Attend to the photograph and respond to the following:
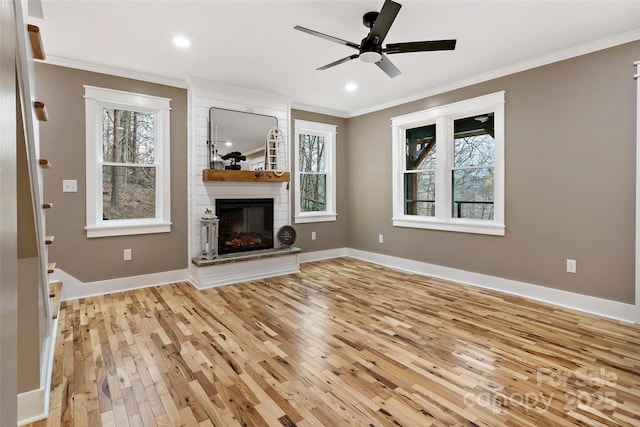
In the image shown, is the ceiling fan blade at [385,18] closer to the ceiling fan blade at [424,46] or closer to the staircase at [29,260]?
the ceiling fan blade at [424,46]

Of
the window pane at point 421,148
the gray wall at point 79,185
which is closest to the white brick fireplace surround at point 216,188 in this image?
the gray wall at point 79,185

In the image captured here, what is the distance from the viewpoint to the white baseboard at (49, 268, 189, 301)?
370 centimetres

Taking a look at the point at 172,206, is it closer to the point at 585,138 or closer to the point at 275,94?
the point at 275,94

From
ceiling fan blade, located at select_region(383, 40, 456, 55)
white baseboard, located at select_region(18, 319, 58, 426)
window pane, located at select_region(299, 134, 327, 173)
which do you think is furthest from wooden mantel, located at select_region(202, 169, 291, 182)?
white baseboard, located at select_region(18, 319, 58, 426)

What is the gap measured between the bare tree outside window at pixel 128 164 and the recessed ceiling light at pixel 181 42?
130 centimetres

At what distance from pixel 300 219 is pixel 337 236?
34.0 inches

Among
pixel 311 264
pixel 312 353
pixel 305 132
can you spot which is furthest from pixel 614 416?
pixel 305 132

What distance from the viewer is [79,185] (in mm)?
3768

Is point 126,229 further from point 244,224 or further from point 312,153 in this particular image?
point 312,153

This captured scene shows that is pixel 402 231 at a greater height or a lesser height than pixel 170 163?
lesser

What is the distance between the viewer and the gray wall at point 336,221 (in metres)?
5.63

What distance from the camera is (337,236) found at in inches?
238

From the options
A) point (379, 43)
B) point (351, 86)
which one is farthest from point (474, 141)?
point (379, 43)

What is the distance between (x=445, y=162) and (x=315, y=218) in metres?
2.26
